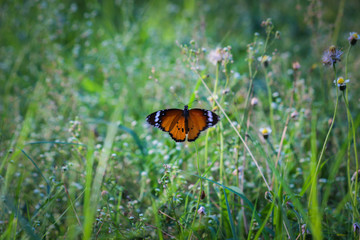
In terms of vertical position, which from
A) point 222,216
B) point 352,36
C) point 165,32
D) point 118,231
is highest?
point 165,32

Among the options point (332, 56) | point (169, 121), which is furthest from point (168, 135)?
point (332, 56)

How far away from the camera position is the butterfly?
1.53 m

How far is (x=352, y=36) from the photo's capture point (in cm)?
134

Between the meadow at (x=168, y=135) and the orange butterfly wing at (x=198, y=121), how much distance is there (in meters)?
0.08

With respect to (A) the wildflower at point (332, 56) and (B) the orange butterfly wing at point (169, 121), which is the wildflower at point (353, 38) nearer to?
(A) the wildflower at point (332, 56)

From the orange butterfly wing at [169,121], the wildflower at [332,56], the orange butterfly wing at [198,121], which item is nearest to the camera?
the wildflower at [332,56]

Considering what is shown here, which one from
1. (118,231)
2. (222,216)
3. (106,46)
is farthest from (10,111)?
(222,216)

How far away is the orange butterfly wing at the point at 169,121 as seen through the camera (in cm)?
159

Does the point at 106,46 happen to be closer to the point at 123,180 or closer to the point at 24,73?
the point at 24,73

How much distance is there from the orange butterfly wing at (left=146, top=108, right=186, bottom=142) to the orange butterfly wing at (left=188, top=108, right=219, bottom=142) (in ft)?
0.16

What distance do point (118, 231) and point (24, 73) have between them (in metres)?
2.84

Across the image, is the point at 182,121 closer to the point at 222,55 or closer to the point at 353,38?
the point at 222,55

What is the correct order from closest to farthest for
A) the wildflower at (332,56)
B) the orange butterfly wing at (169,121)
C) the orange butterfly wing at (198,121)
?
the wildflower at (332,56) → the orange butterfly wing at (198,121) → the orange butterfly wing at (169,121)

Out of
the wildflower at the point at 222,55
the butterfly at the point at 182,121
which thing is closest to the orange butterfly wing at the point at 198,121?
the butterfly at the point at 182,121
